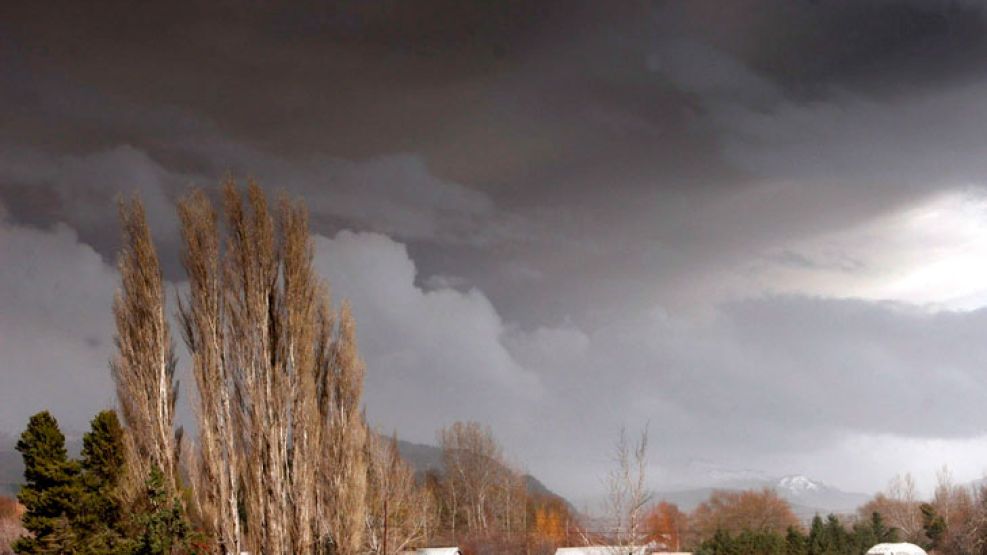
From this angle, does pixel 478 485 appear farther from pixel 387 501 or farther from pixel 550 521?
pixel 387 501

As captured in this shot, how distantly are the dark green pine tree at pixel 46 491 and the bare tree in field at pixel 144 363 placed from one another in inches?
111

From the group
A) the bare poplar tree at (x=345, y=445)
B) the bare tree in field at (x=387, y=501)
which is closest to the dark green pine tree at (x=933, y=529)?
the bare tree in field at (x=387, y=501)

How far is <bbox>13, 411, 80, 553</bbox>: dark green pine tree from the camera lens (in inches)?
806

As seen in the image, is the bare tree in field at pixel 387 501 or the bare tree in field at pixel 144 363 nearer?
the bare tree in field at pixel 144 363

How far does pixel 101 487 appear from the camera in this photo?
21406 mm

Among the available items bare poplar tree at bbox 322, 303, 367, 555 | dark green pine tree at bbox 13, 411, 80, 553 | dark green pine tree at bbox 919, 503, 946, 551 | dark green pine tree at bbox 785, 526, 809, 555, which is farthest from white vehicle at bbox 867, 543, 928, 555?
dark green pine tree at bbox 13, 411, 80, 553

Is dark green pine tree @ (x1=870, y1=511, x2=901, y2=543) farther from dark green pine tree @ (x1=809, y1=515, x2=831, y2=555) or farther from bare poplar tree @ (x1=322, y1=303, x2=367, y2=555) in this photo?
bare poplar tree @ (x1=322, y1=303, x2=367, y2=555)

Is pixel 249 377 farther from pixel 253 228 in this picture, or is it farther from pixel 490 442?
pixel 490 442


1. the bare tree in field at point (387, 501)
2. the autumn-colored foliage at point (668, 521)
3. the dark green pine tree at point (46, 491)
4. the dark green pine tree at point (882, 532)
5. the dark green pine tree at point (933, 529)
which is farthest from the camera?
the autumn-colored foliage at point (668, 521)

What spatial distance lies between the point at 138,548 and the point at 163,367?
4053 mm

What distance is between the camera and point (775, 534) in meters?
42.1

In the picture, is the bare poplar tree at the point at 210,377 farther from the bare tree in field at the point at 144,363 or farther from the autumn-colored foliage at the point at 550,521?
the autumn-colored foliage at the point at 550,521

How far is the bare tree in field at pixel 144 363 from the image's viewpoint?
64.1 feet

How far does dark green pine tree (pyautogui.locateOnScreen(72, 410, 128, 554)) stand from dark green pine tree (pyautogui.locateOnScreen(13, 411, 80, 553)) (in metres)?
0.26
